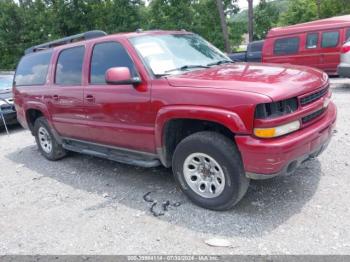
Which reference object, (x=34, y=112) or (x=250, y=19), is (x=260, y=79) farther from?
(x=250, y=19)

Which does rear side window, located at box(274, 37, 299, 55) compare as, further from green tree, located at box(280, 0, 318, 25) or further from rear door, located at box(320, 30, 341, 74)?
green tree, located at box(280, 0, 318, 25)

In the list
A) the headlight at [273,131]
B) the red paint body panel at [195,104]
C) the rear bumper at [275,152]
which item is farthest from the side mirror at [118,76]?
the headlight at [273,131]

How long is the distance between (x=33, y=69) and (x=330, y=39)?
8862 millimetres

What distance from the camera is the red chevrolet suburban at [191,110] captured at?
313cm

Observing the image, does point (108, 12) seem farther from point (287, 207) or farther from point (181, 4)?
point (287, 207)

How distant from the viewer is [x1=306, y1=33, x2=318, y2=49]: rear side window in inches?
443

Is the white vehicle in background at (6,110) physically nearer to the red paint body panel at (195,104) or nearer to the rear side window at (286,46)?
the red paint body panel at (195,104)

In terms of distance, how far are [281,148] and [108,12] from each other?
2098 cm

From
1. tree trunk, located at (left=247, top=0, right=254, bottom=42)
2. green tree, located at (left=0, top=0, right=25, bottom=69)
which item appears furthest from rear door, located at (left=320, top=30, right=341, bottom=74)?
green tree, located at (left=0, top=0, right=25, bottom=69)

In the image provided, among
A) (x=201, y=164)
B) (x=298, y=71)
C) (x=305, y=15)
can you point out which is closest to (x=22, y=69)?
(x=201, y=164)

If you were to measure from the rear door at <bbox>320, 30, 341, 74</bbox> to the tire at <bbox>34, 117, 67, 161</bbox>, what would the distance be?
28.3 ft

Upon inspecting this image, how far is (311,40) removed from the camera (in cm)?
1137

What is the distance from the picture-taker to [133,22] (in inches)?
872

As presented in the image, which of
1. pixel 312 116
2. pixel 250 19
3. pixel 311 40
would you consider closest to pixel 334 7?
pixel 250 19
